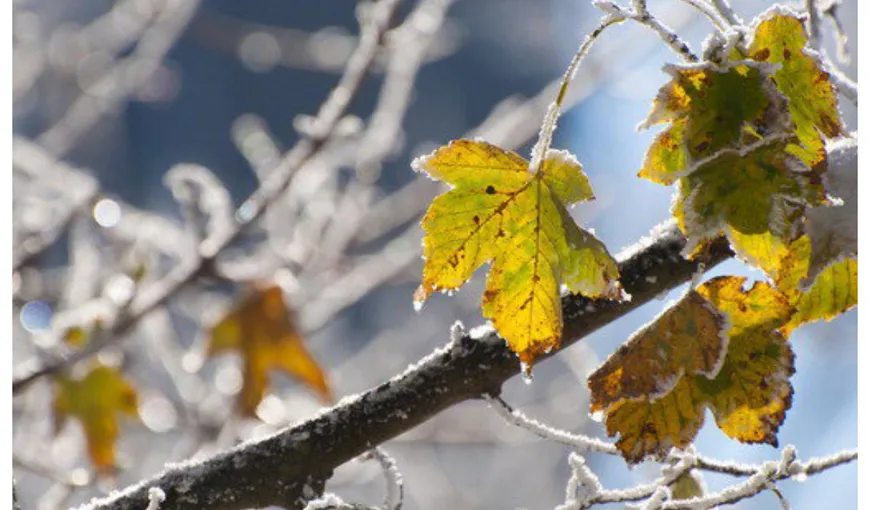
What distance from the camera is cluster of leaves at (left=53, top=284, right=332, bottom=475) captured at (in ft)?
6.48

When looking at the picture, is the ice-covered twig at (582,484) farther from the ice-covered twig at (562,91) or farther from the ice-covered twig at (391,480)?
the ice-covered twig at (562,91)

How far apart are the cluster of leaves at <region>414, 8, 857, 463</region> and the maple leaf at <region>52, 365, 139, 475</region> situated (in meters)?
1.31

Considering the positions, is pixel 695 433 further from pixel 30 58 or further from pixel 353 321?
pixel 353 321

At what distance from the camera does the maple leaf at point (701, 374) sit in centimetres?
84

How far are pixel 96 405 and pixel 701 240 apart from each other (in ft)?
4.92

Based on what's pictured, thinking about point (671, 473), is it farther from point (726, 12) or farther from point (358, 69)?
point (358, 69)

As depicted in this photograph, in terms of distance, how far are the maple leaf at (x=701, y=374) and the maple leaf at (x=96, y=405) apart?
1.36 meters

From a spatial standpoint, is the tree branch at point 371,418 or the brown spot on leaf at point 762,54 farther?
the tree branch at point 371,418

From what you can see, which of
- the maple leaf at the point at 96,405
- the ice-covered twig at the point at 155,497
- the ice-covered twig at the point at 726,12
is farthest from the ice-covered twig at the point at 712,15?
the maple leaf at the point at 96,405

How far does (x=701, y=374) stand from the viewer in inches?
33.8

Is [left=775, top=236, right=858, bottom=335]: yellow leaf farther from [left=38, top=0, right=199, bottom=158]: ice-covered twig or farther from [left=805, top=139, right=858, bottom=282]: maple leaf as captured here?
[left=38, top=0, right=199, bottom=158]: ice-covered twig

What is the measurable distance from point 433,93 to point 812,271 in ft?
27.5

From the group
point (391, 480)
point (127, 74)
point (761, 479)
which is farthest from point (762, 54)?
point (127, 74)

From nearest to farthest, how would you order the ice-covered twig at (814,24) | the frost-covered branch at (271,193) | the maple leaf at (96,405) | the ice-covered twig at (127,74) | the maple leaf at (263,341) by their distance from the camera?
1. the ice-covered twig at (814,24)
2. the frost-covered branch at (271,193)
3. the maple leaf at (96,405)
4. the maple leaf at (263,341)
5. the ice-covered twig at (127,74)
